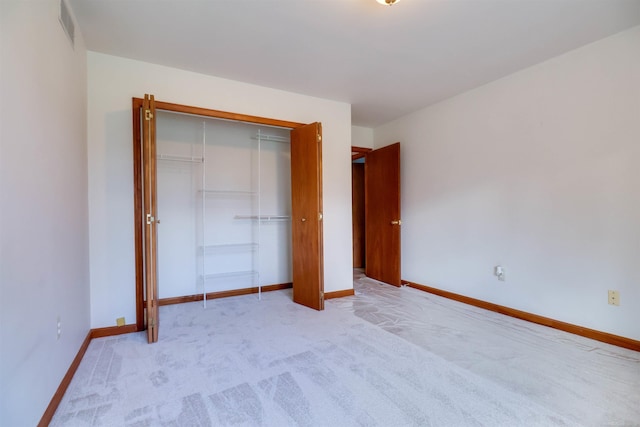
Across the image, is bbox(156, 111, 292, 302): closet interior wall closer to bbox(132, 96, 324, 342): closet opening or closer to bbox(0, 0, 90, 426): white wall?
bbox(132, 96, 324, 342): closet opening

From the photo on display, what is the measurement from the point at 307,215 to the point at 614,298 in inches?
107

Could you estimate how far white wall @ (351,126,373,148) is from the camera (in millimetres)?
4828

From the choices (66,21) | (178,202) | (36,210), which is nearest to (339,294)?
(178,202)

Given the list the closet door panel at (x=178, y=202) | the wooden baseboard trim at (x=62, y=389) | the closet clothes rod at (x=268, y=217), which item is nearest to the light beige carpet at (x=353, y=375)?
the wooden baseboard trim at (x=62, y=389)

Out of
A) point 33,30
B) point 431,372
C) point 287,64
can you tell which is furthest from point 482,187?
point 33,30

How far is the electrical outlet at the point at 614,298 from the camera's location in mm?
2351

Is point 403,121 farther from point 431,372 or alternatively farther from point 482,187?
point 431,372

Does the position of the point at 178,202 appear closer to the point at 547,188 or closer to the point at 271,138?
the point at 271,138

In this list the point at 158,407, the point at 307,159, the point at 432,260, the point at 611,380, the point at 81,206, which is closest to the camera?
the point at 158,407

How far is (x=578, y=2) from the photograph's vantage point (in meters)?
1.96

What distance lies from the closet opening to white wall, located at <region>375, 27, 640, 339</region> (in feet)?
5.63

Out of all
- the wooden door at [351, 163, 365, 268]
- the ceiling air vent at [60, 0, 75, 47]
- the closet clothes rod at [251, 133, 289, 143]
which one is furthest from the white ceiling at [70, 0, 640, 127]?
the wooden door at [351, 163, 365, 268]

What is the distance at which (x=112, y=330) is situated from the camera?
2.61 metres

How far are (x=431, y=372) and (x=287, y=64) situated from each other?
2789mm
